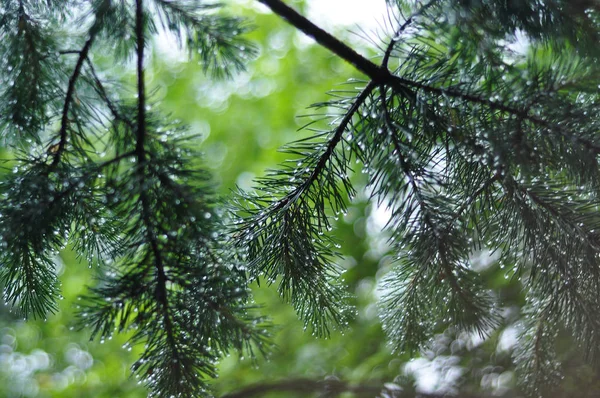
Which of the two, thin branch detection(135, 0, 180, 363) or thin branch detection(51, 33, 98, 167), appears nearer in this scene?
thin branch detection(135, 0, 180, 363)

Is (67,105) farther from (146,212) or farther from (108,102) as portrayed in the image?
(146,212)

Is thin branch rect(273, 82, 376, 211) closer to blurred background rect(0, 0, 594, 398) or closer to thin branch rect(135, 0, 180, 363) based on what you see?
thin branch rect(135, 0, 180, 363)

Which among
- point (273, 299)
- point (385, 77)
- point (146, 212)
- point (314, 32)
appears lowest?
point (146, 212)

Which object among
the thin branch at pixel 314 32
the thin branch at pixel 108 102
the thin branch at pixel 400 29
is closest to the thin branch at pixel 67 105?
the thin branch at pixel 108 102

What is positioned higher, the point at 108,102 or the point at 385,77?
the point at 108,102

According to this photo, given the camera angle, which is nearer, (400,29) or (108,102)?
(400,29)

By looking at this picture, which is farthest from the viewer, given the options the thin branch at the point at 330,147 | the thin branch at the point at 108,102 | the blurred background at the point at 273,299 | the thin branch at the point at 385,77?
the blurred background at the point at 273,299

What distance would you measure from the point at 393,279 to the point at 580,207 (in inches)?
11.6

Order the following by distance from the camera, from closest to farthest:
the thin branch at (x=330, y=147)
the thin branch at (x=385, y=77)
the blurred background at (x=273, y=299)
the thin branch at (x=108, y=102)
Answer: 1. the thin branch at (x=385, y=77)
2. the thin branch at (x=330, y=147)
3. the thin branch at (x=108, y=102)
4. the blurred background at (x=273, y=299)

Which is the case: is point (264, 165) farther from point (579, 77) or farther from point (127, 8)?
point (579, 77)

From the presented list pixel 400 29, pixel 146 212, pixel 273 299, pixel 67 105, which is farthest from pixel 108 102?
Answer: pixel 273 299

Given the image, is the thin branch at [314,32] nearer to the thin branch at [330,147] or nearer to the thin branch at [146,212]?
the thin branch at [330,147]

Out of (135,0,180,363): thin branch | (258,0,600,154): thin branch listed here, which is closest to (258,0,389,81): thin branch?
(258,0,600,154): thin branch

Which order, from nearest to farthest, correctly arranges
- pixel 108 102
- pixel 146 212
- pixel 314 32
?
1. pixel 146 212
2. pixel 314 32
3. pixel 108 102
